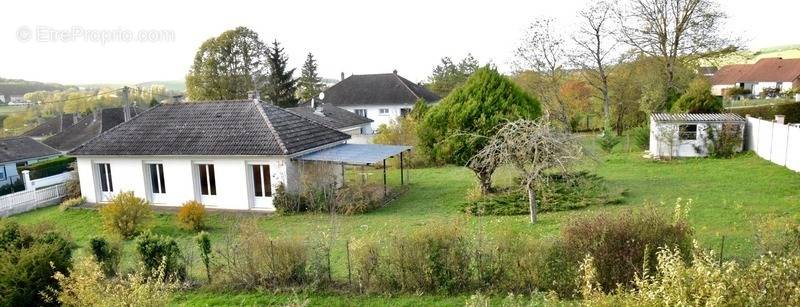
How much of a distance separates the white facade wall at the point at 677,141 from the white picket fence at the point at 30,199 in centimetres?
2650

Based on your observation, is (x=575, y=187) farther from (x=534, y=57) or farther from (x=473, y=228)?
(x=534, y=57)

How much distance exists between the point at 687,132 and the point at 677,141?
592 millimetres

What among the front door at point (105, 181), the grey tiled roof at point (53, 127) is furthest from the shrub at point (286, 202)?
A: the grey tiled roof at point (53, 127)

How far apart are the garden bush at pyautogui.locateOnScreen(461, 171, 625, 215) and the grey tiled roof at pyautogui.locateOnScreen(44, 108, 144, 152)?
105 ft

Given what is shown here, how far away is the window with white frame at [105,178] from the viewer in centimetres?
2086

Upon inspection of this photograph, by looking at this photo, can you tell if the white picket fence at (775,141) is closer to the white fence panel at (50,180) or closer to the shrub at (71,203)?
the shrub at (71,203)

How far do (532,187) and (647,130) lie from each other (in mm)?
16400

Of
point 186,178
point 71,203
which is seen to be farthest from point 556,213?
point 71,203

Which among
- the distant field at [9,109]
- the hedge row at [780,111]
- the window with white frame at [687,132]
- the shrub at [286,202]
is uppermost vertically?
the distant field at [9,109]

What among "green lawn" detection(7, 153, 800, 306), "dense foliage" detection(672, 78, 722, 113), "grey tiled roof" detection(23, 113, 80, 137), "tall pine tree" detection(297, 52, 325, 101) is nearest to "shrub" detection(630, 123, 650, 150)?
"dense foliage" detection(672, 78, 722, 113)

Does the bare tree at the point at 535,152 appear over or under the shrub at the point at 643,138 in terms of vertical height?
over

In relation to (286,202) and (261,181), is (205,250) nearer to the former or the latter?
(286,202)

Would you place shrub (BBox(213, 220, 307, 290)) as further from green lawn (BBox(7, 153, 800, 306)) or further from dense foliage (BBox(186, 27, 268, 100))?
dense foliage (BBox(186, 27, 268, 100))

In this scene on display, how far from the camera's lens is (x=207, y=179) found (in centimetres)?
1922
